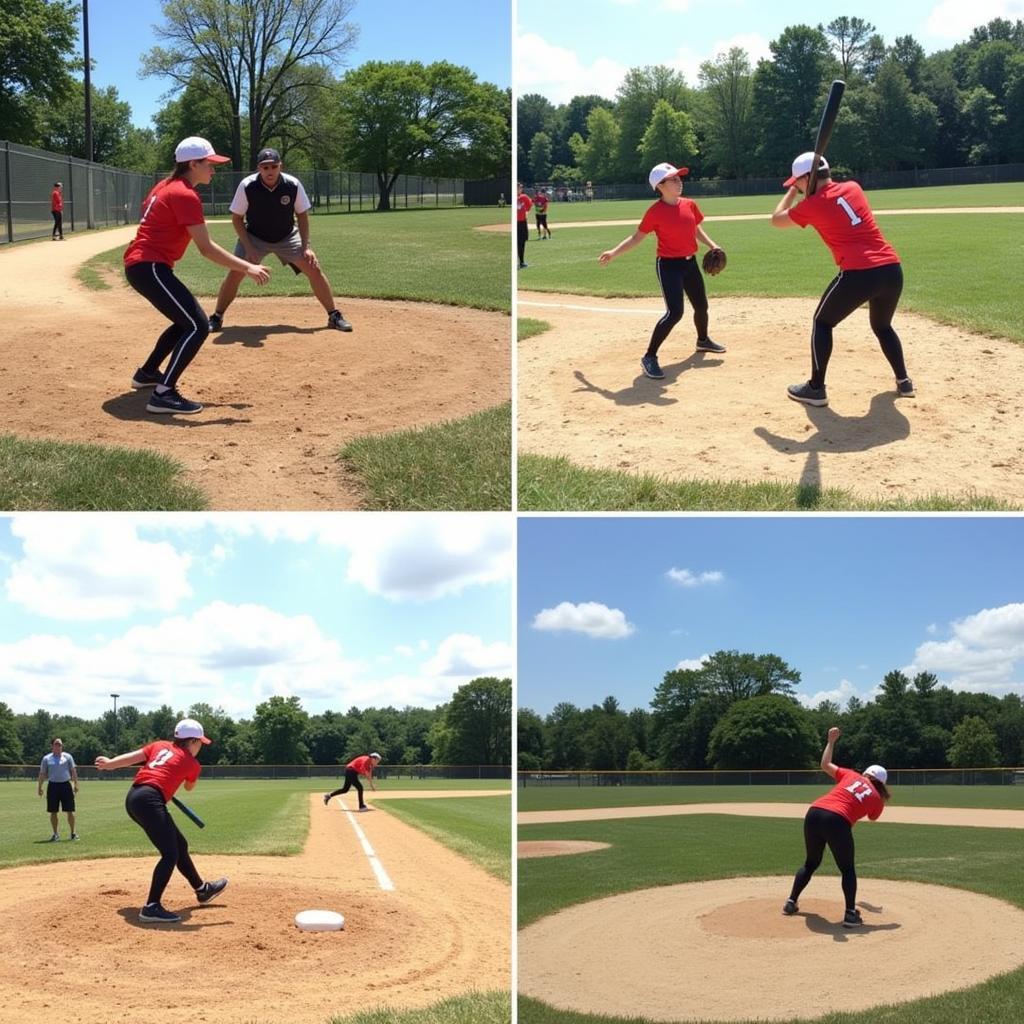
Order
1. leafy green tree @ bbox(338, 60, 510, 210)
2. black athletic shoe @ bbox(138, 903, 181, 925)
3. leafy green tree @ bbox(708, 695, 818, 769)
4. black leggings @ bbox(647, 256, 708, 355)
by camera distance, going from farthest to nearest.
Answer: leafy green tree @ bbox(338, 60, 510, 210), leafy green tree @ bbox(708, 695, 818, 769), black leggings @ bbox(647, 256, 708, 355), black athletic shoe @ bbox(138, 903, 181, 925)

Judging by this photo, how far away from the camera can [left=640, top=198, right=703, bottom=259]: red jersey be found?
1034 centimetres

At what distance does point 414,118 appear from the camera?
3093 inches

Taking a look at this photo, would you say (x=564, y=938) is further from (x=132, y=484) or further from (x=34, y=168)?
(x=34, y=168)

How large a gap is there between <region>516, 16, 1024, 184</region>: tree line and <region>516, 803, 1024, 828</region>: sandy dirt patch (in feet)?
210

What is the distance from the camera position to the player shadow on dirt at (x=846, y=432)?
816 centimetres

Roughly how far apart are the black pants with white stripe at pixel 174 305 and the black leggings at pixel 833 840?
6.33 m

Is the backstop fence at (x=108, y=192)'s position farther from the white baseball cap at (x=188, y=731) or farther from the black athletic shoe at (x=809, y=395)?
the black athletic shoe at (x=809, y=395)

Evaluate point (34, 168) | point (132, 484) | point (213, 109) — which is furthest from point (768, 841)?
point (213, 109)

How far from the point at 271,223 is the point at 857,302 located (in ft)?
21.6

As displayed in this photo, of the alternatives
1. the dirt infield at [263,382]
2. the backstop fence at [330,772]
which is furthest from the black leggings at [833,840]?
the backstop fence at [330,772]

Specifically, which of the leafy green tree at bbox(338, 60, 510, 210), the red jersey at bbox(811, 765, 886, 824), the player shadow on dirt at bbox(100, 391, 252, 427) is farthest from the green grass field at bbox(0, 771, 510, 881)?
the leafy green tree at bbox(338, 60, 510, 210)

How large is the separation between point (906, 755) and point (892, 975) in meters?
31.1

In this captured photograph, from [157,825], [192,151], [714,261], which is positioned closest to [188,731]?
[157,825]

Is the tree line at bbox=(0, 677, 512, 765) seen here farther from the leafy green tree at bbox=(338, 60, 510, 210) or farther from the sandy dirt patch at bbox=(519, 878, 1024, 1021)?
the leafy green tree at bbox=(338, 60, 510, 210)
